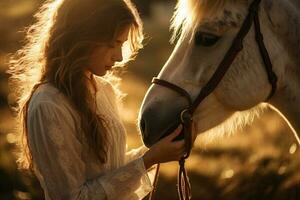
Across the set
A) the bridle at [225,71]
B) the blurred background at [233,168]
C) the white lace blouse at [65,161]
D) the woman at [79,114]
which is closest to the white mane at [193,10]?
the bridle at [225,71]

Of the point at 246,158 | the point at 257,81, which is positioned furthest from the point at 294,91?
the point at 246,158

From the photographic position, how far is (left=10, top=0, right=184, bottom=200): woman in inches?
84.8

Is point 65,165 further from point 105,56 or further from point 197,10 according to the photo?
point 197,10

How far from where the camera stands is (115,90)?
8.54 ft

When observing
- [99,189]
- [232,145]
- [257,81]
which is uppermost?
[257,81]

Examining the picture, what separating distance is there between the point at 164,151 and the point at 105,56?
44cm

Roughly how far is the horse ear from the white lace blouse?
2.69 ft

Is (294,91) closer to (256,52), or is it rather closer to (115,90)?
(256,52)

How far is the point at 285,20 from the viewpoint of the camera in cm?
244

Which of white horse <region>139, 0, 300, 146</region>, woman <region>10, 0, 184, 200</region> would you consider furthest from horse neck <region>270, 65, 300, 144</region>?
woman <region>10, 0, 184, 200</region>

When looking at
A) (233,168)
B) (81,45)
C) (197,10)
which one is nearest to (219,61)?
(197,10)

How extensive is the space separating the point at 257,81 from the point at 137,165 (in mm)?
657

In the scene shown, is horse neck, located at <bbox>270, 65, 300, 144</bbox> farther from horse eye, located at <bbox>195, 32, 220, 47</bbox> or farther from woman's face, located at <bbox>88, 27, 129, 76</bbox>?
woman's face, located at <bbox>88, 27, 129, 76</bbox>

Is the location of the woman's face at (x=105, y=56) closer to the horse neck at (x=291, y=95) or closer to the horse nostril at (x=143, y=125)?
the horse nostril at (x=143, y=125)
